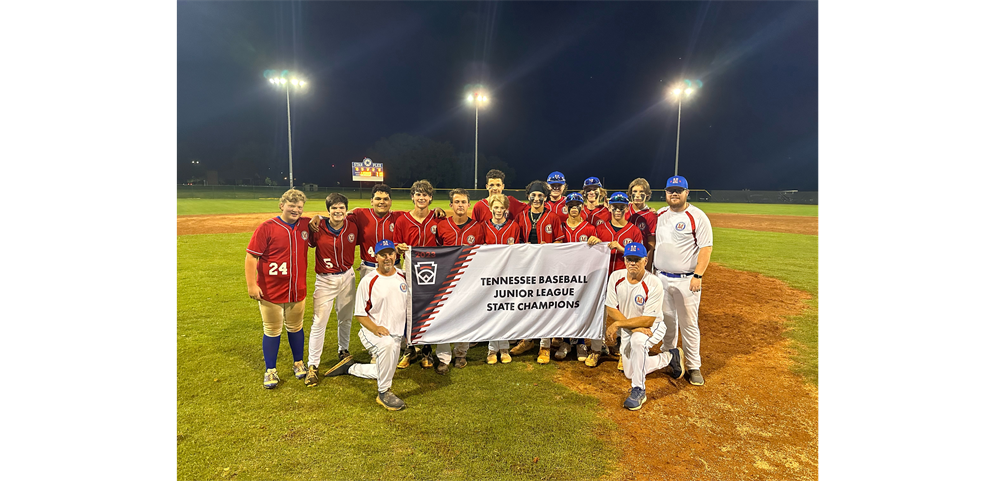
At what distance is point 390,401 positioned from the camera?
4.31 meters

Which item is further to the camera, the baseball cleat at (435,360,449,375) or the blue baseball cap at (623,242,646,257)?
the baseball cleat at (435,360,449,375)

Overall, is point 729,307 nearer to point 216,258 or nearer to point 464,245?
point 464,245

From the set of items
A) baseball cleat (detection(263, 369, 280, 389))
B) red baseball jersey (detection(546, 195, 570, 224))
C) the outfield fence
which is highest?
the outfield fence

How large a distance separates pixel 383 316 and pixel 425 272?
94 centimetres

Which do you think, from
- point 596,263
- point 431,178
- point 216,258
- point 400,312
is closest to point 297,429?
point 400,312

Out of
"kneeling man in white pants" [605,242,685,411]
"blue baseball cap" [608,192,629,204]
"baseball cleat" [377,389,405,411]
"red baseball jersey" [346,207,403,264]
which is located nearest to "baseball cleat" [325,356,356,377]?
"baseball cleat" [377,389,405,411]

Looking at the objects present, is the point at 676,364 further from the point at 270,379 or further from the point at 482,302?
the point at 270,379

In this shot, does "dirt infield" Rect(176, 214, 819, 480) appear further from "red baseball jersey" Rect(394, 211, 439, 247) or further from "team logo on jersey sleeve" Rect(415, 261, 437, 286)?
"red baseball jersey" Rect(394, 211, 439, 247)

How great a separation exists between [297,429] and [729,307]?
7.97 metres

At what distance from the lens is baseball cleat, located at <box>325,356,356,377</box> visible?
512 centimetres

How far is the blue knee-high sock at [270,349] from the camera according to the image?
4.74 m

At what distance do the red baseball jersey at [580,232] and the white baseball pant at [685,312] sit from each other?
115 cm

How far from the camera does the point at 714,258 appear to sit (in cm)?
1362

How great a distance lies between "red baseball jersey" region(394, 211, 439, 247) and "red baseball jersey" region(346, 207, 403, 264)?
0.29 feet
